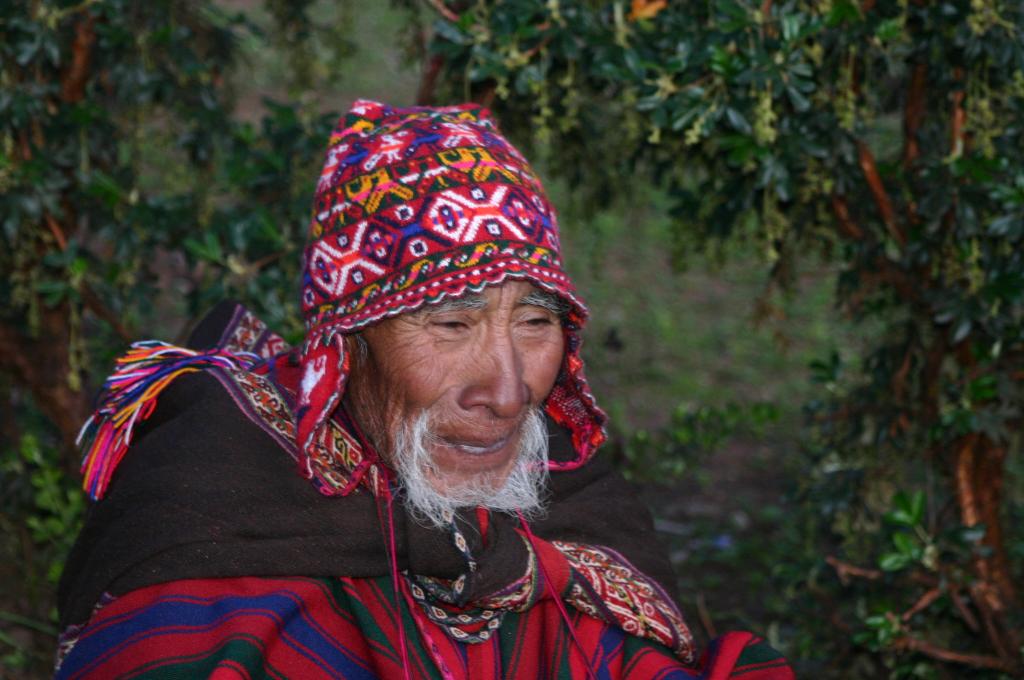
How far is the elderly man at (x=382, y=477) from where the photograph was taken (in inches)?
81.1

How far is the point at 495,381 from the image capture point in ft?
7.33

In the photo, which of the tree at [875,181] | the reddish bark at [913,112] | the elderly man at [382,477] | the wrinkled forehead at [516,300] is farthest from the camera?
the reddish bark at [913,112]

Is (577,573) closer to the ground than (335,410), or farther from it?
closer to the ground

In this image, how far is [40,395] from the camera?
3.66 metres

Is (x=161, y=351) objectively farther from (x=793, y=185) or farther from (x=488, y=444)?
(x=793, y=185)

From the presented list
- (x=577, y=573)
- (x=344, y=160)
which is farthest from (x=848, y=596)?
(x=344, y=160)

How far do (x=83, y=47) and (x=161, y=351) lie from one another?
1384 mm

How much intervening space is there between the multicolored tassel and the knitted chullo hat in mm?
303

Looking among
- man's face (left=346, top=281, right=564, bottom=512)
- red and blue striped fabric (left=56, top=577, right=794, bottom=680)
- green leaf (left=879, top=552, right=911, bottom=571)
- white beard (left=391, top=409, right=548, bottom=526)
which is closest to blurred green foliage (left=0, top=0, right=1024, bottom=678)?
green leaf (left=879, top=552, right=911, bottom=571)

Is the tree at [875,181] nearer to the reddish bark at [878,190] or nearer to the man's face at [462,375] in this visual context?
the reddish bark at [878,190]

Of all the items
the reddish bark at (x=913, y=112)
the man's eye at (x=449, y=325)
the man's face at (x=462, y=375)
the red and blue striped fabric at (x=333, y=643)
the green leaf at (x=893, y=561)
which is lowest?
the green leaf at (x=893, y=561)

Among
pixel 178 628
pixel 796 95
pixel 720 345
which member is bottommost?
pixel 720 345

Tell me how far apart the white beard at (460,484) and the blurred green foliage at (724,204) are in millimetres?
822

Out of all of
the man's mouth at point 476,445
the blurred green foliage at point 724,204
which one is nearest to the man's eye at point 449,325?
the man's mouth at point 476,445
